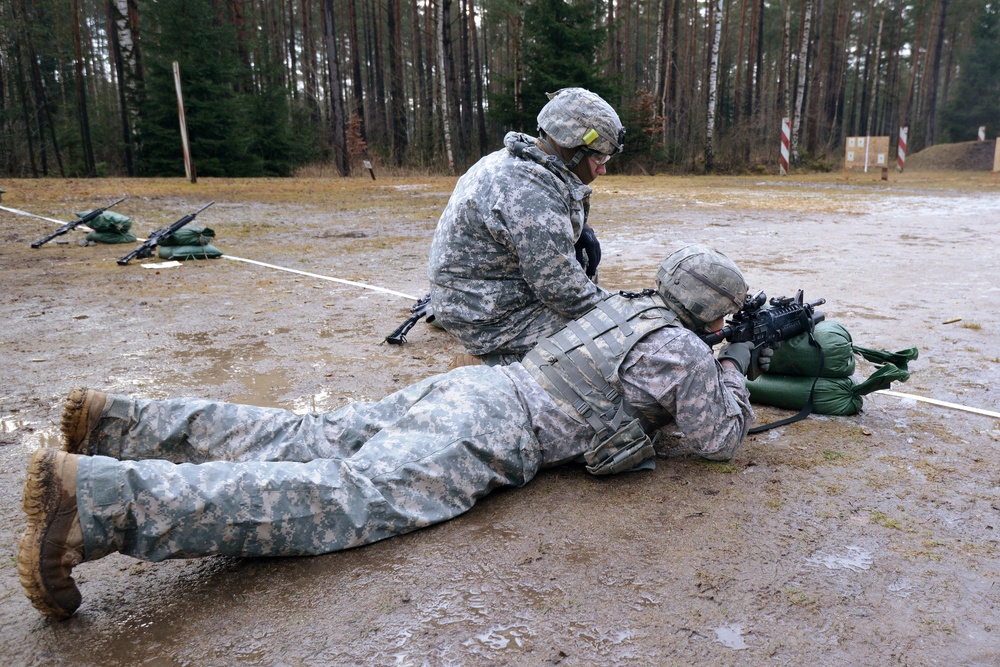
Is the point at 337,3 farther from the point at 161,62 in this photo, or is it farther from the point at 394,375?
the point at 394,375

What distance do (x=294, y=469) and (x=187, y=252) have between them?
792 cm

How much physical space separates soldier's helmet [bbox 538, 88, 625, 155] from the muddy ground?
1.52 metres

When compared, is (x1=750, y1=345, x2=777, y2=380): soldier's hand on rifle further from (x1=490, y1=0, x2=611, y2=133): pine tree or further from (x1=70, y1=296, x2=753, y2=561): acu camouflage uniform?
(x1=490, y1=0, x2=611, y2=133): pine tree

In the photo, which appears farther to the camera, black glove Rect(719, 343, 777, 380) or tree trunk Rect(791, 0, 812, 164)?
tree trunk Rect(791, 0, 812, 164)

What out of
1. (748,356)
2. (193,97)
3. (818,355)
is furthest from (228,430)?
(193,97)

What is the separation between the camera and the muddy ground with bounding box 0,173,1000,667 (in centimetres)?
214

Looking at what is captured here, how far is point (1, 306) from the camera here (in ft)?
22.9

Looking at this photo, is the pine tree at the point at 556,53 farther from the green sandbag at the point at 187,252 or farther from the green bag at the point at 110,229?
the green sandbag at the point at 187,252

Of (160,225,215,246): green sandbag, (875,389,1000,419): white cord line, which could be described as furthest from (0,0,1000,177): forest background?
(875,389,1000,419): white cord line

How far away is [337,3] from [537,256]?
46.0 metres

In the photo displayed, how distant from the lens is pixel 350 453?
9.46 ft

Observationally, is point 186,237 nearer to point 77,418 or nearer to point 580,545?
point 77,418

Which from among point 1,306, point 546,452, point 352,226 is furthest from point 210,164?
point 546,452

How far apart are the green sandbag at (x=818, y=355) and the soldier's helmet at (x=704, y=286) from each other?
3.01 feet
